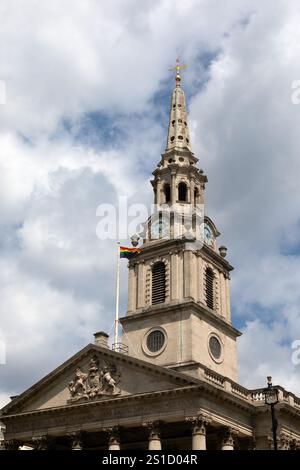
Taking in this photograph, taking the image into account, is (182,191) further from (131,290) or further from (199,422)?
(199,422)

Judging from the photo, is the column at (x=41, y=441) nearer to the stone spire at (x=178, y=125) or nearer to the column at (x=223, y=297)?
the column at (x=223, y=297)

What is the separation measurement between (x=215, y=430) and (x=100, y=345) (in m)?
10.2

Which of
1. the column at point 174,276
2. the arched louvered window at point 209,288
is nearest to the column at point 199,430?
the column at point 174,276

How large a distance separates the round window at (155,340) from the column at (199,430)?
10.6 metres

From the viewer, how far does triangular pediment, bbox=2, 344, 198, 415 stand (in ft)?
146

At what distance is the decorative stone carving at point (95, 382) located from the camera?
1820 inches

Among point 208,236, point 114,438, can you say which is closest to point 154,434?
point 114,438

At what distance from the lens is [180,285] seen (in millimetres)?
53406

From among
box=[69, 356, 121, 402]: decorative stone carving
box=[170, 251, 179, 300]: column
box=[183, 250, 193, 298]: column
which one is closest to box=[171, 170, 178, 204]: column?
box=[170, 251, 179, 300]: column

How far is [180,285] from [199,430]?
1438cm

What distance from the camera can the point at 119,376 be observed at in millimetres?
46250

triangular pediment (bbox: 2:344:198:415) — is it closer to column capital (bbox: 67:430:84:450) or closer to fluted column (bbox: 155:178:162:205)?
column capital (bbox: 67:430:84:450)
